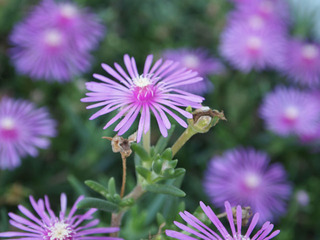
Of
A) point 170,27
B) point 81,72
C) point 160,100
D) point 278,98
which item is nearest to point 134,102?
point 160,100

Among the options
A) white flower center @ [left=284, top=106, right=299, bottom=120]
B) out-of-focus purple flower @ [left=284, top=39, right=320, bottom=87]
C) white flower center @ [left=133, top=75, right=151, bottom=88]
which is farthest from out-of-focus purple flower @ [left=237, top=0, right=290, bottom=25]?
white flower center @ [left=133, top=75, right=151, bottom=88]

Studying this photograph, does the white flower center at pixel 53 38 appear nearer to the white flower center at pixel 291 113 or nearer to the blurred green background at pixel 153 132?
the blurred green background at pixel 153 132

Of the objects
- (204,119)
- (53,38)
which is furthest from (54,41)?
(204,119)

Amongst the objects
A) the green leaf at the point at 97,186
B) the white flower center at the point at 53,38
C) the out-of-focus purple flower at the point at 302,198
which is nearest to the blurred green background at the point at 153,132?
the out-of-focus purple flower at the point at 302,198

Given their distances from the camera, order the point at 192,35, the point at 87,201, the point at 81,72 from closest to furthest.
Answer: the point at 87,201 → the point at 81,72 → the point at 192,35

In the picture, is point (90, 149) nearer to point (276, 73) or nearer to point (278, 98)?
point (278, 98)

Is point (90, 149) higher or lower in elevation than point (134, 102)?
higher

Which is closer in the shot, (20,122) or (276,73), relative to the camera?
(20,122)

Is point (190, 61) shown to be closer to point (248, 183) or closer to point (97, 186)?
point (248, 183)

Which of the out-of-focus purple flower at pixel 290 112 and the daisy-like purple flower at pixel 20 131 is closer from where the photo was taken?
the daisy-like purple flower at pixel 20 131
